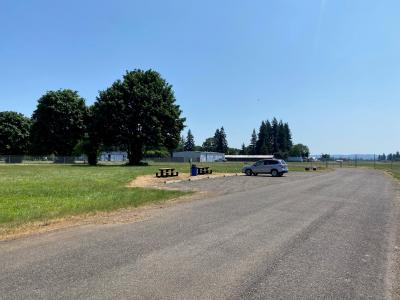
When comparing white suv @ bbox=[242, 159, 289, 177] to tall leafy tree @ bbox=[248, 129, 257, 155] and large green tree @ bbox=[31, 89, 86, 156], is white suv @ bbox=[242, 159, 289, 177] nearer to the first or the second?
large green tree @ bbox=[31, 89, 86, 156]

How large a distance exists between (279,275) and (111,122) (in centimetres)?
6071

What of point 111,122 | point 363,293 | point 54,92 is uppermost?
point 54,92

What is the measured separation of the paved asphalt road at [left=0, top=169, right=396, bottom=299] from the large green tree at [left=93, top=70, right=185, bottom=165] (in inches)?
2100

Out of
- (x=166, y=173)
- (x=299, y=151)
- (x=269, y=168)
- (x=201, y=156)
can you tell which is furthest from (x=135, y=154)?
(x=299, y=151)

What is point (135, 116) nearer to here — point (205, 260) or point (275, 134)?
point (205, 260)

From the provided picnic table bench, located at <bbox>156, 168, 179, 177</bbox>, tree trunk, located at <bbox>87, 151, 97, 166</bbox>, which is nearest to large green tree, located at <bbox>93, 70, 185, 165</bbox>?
tree trunk, located at <bbox>87, 151, 97, 166</bbox>

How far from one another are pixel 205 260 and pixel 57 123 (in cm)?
8287

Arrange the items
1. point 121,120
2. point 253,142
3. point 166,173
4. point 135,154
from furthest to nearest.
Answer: point 253,142 → point 135,154 → point 121,120 → point 166,173

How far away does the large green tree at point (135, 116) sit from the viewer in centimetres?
6450

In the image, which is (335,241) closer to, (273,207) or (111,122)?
(273,207)

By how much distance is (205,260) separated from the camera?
7070 mm

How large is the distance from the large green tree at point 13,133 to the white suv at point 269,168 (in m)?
74.5

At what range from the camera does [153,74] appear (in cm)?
6900

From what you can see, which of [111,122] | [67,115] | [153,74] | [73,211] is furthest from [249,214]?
[67,115]
